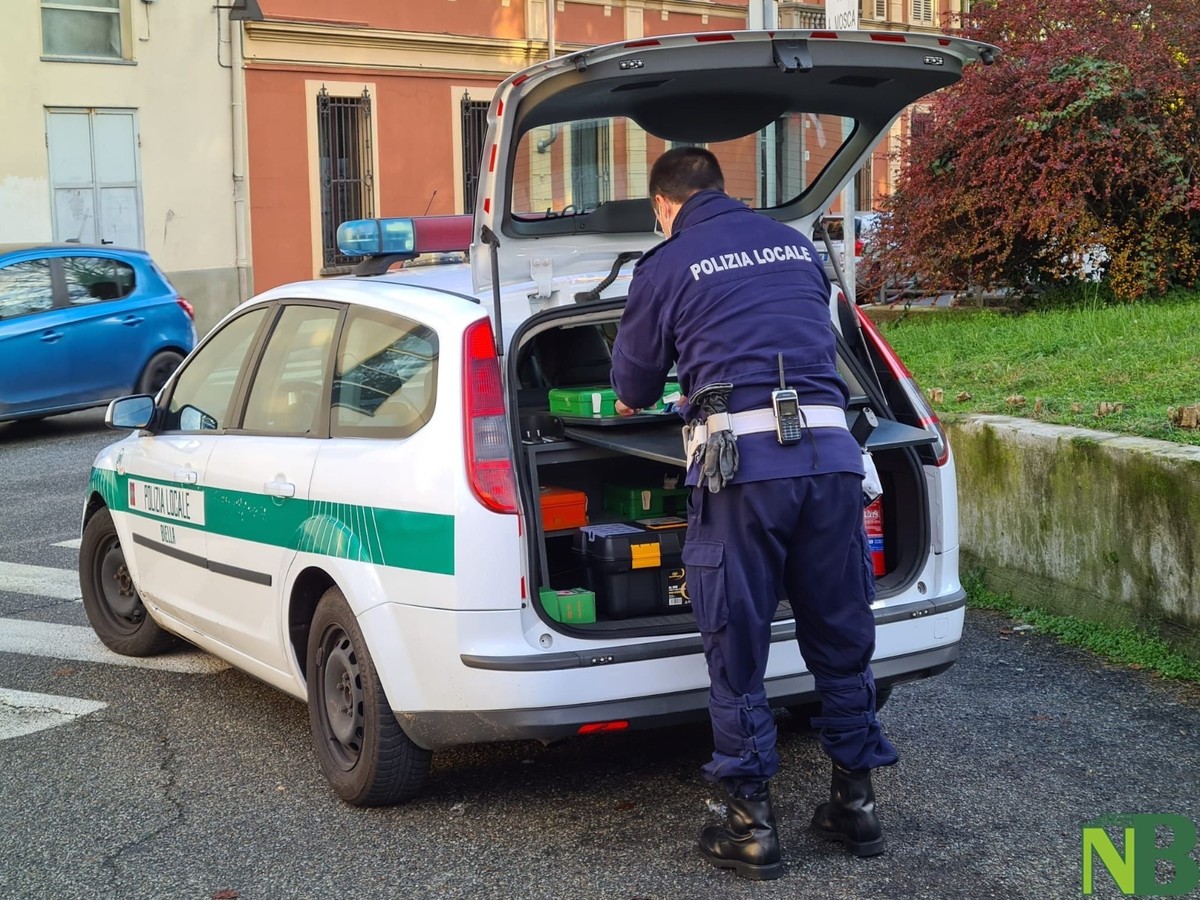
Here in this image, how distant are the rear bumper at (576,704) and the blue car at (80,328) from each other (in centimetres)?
938

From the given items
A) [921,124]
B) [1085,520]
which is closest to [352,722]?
[1085,520]

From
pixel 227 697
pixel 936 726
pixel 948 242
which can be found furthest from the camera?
pixel 948 242

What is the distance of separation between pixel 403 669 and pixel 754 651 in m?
0.97

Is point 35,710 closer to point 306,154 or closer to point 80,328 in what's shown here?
point 80,328

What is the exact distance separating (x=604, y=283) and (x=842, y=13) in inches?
193

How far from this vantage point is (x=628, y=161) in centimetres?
507

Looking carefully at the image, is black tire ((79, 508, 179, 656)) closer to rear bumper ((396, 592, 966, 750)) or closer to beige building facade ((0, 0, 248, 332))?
rear bumper ((396, 592, 966, 750))

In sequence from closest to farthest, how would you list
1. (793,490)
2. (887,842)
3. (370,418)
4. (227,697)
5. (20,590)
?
(793,490) → (887,842) → (370,418) → (227,697) → (20,590)

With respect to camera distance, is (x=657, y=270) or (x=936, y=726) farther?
(x=936, y=726)

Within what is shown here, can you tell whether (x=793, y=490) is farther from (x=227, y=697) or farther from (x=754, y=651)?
(x=227, y=697)

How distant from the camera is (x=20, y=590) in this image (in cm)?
752

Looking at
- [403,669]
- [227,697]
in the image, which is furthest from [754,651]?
[227,697]

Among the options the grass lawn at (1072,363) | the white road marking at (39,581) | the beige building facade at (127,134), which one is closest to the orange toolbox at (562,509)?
the grass lawn at (1072,363)

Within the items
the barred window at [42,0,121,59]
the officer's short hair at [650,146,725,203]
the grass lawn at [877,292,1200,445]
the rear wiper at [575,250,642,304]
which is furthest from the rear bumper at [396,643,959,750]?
the barred window at [42,0,121,59]
